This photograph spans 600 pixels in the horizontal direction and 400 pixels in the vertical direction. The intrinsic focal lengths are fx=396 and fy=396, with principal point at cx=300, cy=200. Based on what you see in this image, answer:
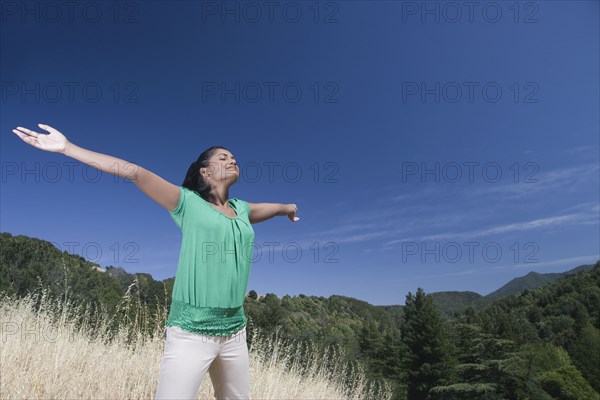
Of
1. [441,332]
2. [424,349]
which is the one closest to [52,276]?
[424,349]

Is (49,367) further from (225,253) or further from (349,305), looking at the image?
(349,305)

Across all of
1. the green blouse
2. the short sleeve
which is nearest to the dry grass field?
the green blouse

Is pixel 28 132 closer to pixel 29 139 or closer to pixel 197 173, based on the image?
pixel 29 139

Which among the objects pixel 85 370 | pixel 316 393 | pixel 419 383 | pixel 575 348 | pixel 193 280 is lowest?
pixel 419 383

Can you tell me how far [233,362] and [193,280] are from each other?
474mm

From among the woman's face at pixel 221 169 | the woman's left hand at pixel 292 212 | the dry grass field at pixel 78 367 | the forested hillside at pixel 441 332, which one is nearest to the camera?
the woman's face at pixel 221 169

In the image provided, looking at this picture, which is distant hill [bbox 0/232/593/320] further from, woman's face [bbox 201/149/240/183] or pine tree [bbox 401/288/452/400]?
pine tree [bbox 401/288/452/400]

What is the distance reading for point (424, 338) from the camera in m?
46.8

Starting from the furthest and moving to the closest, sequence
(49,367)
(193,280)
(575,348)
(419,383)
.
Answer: (575,348)
(419,383)
(49,367)
(193,280)

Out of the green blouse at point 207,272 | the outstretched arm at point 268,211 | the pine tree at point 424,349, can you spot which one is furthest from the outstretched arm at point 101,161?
the pine tree at point 424,349

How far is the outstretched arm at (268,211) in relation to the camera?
2.75 metres

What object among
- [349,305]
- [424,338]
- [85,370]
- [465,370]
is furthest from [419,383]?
[349,305]

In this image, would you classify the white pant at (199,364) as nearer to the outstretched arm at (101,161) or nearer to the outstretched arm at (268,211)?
the outstretched arm at (101,161)

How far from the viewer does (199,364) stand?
1.87 meters
